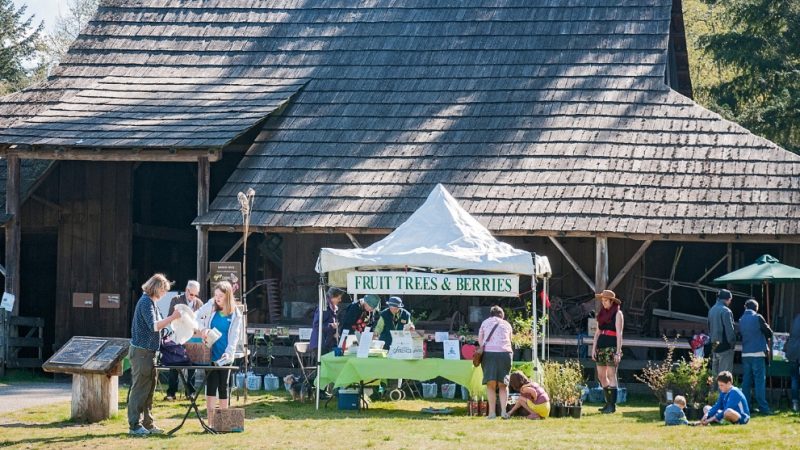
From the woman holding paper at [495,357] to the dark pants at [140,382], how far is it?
3.95 metres

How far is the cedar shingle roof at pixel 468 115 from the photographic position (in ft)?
68.0

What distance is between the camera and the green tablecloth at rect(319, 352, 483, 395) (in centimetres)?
1684

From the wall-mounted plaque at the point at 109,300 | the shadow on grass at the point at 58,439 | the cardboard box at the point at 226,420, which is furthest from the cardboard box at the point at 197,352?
the wall-mounted plaque at the point at 109,300

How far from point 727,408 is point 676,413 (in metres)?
0.56

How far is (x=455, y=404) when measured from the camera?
18109 millimetres

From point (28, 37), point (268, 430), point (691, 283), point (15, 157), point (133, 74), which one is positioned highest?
point (28, 37)

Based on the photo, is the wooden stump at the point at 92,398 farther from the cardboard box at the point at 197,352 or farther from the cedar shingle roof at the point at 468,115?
the cedar shingle roof at the point at 468,115

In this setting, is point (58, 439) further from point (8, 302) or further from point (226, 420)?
point (8, 302)

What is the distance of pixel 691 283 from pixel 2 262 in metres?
12.0

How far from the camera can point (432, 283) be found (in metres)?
17.0

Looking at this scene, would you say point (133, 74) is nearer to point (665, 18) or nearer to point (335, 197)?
point (335, 197)

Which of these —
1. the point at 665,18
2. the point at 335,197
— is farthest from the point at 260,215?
the point at 665,18

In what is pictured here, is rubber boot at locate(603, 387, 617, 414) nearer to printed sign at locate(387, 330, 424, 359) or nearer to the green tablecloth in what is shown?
the green tablecloth

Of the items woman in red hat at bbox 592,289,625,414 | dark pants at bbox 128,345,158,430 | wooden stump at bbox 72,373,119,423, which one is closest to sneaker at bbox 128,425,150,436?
dark pants at bbox 128,345,158,430
